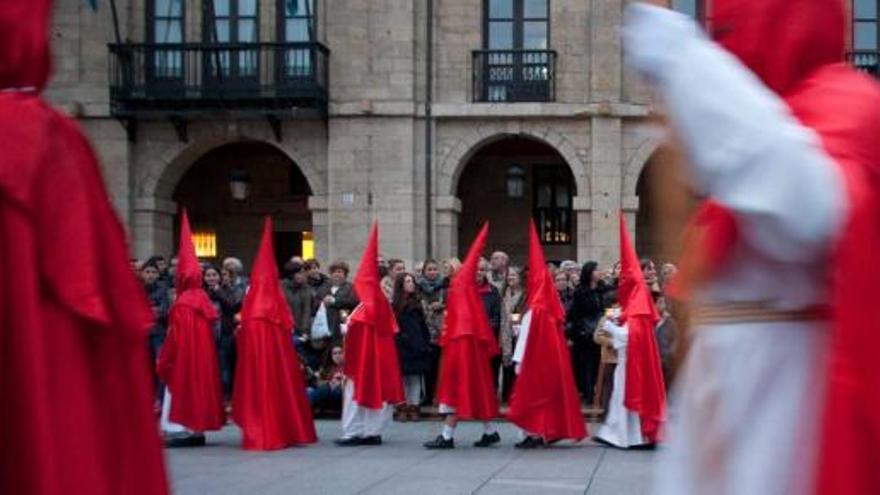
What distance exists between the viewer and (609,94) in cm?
2509

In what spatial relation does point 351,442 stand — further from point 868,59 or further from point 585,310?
point 868,59

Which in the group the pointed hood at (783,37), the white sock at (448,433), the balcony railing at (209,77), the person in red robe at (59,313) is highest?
the balcony railing at (209,77)

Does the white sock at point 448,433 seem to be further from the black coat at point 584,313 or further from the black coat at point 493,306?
the black coat at point 584,313

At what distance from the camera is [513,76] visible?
25422mm

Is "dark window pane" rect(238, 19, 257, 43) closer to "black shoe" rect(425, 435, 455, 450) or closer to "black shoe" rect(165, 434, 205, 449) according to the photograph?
"black shoe" rect(165, 434, 205, 449)

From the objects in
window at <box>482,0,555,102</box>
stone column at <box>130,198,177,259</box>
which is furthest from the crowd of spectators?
window at <box>482,0,555,102</box>

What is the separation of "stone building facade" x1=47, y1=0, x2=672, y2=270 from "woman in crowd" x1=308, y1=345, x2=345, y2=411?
27.5ft

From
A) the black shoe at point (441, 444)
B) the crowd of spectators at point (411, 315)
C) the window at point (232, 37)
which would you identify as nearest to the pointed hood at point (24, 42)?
the black shoe at point (441, 444)

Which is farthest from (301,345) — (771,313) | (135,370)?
(771,313)

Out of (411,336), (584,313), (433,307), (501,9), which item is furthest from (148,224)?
(584,313)

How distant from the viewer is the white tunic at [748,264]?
2639 millimetres

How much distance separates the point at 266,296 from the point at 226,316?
106 inches

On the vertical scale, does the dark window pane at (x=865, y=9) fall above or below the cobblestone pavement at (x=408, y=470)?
above

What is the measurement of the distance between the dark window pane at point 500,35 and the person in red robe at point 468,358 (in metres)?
12.9
